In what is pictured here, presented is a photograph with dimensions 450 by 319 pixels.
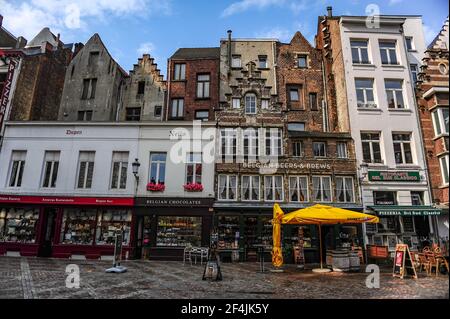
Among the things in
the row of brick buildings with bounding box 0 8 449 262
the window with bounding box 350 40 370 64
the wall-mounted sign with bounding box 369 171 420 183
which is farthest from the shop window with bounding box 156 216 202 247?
the window with bounding box 350 40 370 64

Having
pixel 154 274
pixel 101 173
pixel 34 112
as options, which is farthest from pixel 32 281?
pixel 34 112

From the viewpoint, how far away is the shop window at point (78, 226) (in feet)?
57.5

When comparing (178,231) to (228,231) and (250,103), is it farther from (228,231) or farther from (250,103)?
(250,103)

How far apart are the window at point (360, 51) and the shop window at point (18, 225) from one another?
24.4 meters

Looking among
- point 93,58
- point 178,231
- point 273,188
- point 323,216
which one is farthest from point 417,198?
point 93,58

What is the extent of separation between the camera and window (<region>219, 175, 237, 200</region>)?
18297mm

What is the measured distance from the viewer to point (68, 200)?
1766 cm

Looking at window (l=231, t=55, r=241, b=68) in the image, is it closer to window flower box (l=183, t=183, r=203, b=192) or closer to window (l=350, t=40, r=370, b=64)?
window (l=350, t=40, r=370, b=64)

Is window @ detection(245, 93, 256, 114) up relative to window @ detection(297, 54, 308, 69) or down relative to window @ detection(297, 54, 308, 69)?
down

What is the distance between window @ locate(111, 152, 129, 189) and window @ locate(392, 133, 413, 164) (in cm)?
1804

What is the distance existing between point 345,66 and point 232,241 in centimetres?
1475

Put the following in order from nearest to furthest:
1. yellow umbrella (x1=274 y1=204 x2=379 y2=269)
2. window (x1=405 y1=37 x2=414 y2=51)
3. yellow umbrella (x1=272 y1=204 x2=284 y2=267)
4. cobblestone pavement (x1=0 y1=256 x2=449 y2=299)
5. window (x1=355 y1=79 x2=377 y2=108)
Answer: cobblestone pavement (x1=0 y1=256 x2=449 y2=299), yellow umbrella (x1=274 y1=204 x2=379 y2=269), yellow umbrella (x1=272 y1=204 x2=284 y2=267), window (x1=355 y1=79 x2=377 y2=108), window (x1=405 y1=37 x2=414 y2=51)

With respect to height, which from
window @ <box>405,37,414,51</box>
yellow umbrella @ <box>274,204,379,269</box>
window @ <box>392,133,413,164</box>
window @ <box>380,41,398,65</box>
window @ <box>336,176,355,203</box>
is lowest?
yellow umbrella @ <box>274,204,379,269</box>

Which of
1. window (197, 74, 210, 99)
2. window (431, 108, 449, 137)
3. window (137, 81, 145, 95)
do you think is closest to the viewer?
window (431, 108, 449, 137)
